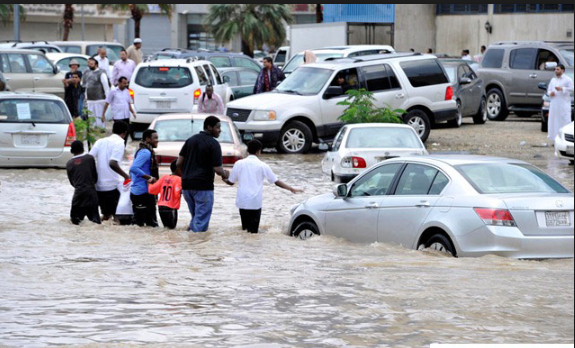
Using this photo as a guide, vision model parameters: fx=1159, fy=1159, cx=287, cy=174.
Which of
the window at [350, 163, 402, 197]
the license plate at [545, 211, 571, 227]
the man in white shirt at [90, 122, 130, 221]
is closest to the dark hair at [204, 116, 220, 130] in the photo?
the man in white shirt at [90, 122, 130, 221]

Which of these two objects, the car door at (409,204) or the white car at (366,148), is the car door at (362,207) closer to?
the car door at (409,204)

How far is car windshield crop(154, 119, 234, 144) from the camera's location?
1941 cm

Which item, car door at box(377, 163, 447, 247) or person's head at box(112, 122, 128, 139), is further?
person's head at box(112, 122, 128, 139)

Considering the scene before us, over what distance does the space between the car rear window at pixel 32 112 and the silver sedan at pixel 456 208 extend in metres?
8.43

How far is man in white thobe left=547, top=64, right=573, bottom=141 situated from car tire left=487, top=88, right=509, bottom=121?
5.87 metres

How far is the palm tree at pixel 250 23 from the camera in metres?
65.1

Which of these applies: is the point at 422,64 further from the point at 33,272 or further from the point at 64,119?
the point at 33,272

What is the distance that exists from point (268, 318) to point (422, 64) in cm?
1730

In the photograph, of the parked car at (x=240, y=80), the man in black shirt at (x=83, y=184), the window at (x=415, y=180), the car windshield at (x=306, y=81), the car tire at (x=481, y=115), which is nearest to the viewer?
the window at (x=415, y=180)

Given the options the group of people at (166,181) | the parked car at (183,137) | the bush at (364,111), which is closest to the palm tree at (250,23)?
the bush at (364,111)

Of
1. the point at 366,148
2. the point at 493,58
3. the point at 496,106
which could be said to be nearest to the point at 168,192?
the point at 366,148

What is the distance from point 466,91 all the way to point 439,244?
18313 mm

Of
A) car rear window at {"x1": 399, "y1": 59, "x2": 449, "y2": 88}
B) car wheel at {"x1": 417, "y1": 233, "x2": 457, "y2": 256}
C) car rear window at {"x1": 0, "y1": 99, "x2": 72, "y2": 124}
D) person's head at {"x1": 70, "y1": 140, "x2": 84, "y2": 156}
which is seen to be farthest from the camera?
car rear window at {"x1": 399, "y1": 59, "x2": 449, "y2": 88}

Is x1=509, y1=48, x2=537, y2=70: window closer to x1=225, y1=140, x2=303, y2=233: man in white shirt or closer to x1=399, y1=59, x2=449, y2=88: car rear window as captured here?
x1=399, y1=59, x2=449, y2=88: car rear window
